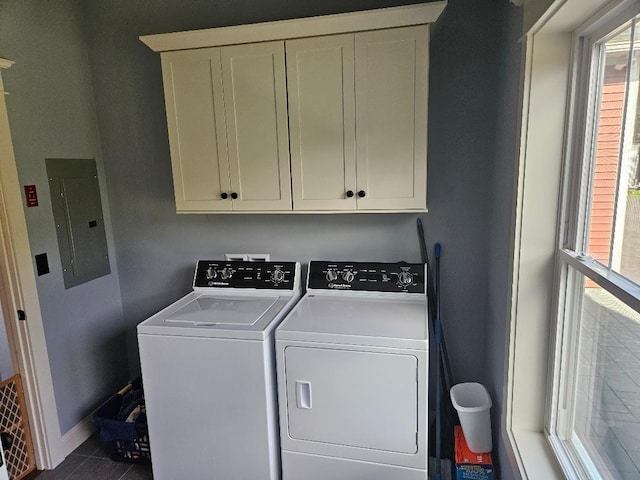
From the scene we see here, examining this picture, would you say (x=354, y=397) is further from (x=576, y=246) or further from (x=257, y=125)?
(x=257, y=125)

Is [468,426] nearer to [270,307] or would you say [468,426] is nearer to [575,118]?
[270,307]

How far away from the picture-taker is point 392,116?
6.36 feet

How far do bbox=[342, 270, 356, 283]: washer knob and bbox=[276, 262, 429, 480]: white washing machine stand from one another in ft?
1.07

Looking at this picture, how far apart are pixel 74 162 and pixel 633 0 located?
8.45 feet

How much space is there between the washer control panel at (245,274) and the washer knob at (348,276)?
0.28 metres

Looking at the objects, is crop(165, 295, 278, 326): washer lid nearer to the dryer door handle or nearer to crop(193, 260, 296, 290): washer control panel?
crop(193, 260, 296, 290): washer control panel

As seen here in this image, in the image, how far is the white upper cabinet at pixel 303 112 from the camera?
1.90 m

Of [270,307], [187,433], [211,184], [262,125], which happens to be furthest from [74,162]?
[187,433]

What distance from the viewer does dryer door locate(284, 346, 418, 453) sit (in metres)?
1.75

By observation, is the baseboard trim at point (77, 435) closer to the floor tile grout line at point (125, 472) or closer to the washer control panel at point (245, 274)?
the floor tile grout line at point (125, 472)

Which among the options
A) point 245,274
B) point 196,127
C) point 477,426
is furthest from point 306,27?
point 477,426

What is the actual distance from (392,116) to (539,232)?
2.73ft

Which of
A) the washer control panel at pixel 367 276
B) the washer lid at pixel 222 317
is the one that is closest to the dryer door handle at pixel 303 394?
the washer lid at pixel 222 317

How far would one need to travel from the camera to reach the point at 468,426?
5.99 feet
